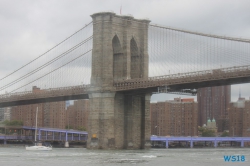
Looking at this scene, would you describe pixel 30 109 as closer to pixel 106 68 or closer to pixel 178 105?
pixel 178 105

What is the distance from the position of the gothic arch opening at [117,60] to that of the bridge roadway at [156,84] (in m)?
1.95

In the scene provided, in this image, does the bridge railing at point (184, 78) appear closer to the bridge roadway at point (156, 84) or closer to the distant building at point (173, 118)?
the bridge roadway at point (156, 84)

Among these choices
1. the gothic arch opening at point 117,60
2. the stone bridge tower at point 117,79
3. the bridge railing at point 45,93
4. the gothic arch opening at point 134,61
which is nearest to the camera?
the stone bridge tower at point 117,79

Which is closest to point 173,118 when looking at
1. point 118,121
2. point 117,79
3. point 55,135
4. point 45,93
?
point 55,135

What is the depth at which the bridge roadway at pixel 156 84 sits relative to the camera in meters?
71.4

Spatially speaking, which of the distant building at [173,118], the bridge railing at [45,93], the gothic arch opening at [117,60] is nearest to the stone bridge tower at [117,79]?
the gothic arch opening at [117,60]

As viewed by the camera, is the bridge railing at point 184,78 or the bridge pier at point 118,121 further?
the bridge pier at point 118,121

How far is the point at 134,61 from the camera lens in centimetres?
8775

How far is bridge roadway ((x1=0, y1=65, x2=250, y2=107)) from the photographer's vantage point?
7136 cm

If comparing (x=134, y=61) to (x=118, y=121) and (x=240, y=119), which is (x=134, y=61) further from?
(x=240, y=119)

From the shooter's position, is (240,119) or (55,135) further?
(240,119)

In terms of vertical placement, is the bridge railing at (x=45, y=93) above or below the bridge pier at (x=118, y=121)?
above

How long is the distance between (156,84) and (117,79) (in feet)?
27.6

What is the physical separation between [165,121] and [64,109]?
28.8 metres
